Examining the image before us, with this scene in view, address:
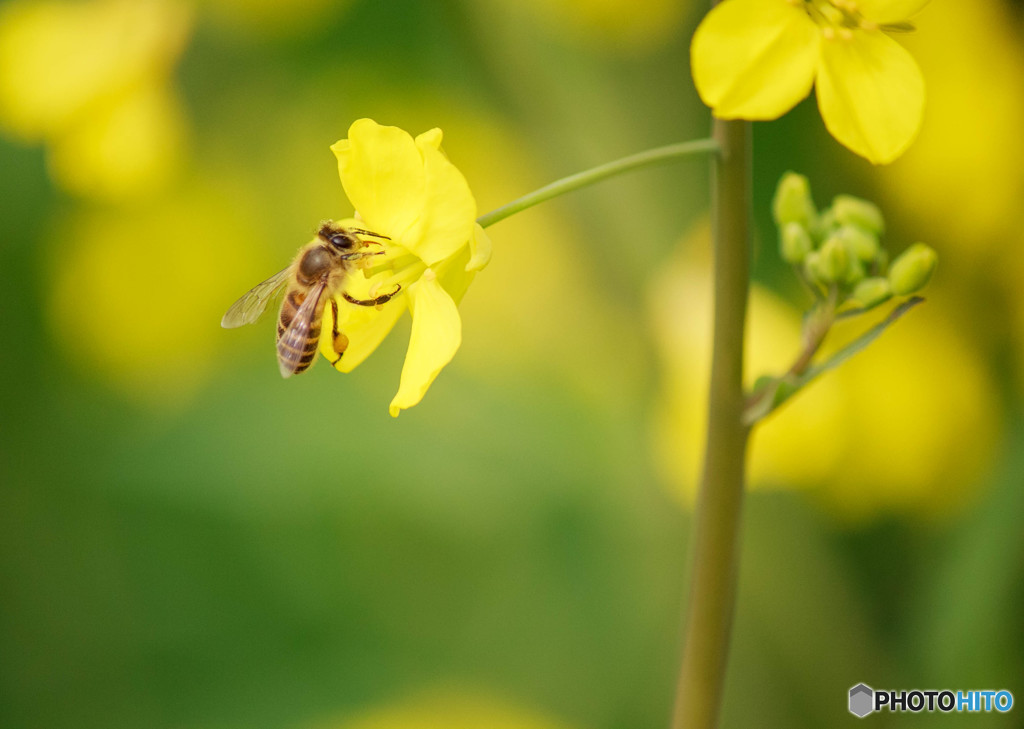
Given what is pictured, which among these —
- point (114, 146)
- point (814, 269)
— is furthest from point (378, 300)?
point (114, 146)

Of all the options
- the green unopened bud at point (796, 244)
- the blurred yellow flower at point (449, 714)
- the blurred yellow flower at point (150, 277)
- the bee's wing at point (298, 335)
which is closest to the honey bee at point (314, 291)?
the bee's wing at point (298, 335)

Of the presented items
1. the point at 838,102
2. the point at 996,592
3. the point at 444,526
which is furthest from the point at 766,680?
the point at 838,102

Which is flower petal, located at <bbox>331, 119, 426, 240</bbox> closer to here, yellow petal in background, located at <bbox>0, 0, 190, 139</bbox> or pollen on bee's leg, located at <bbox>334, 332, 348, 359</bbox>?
pollen on bee's leg, located at <bbox>334, 332, 348, 359</bbox>

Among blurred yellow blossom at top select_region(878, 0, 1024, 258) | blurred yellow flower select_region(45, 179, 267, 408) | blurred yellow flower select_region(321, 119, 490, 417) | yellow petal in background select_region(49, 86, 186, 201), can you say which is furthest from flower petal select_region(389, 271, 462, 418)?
blurred yellow flower select_region(45, 179, 267, 408)

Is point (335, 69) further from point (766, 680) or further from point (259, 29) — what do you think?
point (766, 680)

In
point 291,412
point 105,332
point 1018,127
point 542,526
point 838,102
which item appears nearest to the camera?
point 838,102

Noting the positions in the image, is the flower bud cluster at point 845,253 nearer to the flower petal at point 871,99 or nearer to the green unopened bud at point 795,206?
the green unopened bud at point 795,206

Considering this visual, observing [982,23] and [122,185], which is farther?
[982,23]
